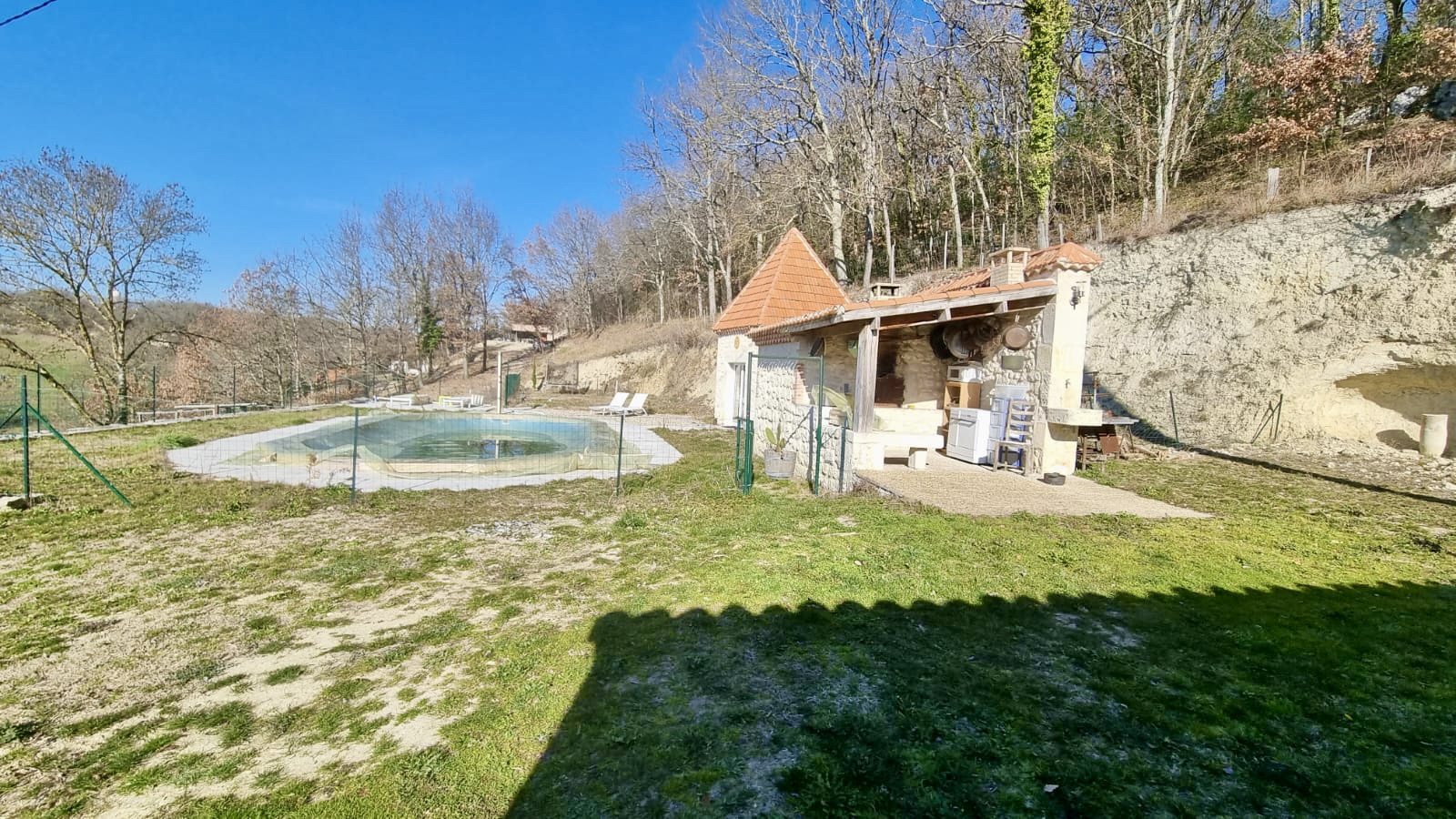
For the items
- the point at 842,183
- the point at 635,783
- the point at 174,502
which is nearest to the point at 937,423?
the point at 635,783

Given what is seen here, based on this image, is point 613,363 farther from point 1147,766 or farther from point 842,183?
point 1147,766

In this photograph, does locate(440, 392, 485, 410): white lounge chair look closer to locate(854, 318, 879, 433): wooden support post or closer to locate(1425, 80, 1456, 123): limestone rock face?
locate(854, 318, 879, 433): wooden support post

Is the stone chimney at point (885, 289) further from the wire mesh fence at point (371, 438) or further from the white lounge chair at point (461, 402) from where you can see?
the white lounge chair at point (461, 402)

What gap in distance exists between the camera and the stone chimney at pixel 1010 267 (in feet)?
29.8

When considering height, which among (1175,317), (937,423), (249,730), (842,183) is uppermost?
(842,183)

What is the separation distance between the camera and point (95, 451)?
1016 centimetres

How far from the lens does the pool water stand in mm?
9297

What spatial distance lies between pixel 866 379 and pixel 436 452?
958cm

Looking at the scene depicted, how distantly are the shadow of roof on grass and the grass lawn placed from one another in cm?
2

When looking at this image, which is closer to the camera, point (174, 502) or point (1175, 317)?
point (174, 502)

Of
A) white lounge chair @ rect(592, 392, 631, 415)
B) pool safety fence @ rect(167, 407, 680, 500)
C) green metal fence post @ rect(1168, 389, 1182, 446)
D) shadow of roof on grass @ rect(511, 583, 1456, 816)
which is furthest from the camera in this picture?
white lounge chair @ rect(592, 392, 631, 415)

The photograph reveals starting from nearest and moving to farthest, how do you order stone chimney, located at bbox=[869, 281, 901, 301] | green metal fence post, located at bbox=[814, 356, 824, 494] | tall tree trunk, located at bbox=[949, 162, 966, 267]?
green metal fence post, located at bbox=[814, 356, 824, 494]
stone chimney, located at bbox=[869, 281, 901, 301]
tall tree trunk, located at bbox=[949, 162, 966, 267]

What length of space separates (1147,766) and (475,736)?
2.96 m

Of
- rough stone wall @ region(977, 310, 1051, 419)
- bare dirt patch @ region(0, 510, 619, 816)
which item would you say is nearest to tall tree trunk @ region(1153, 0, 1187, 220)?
rough stone wall @ region(977, 310, 1051, 419)
